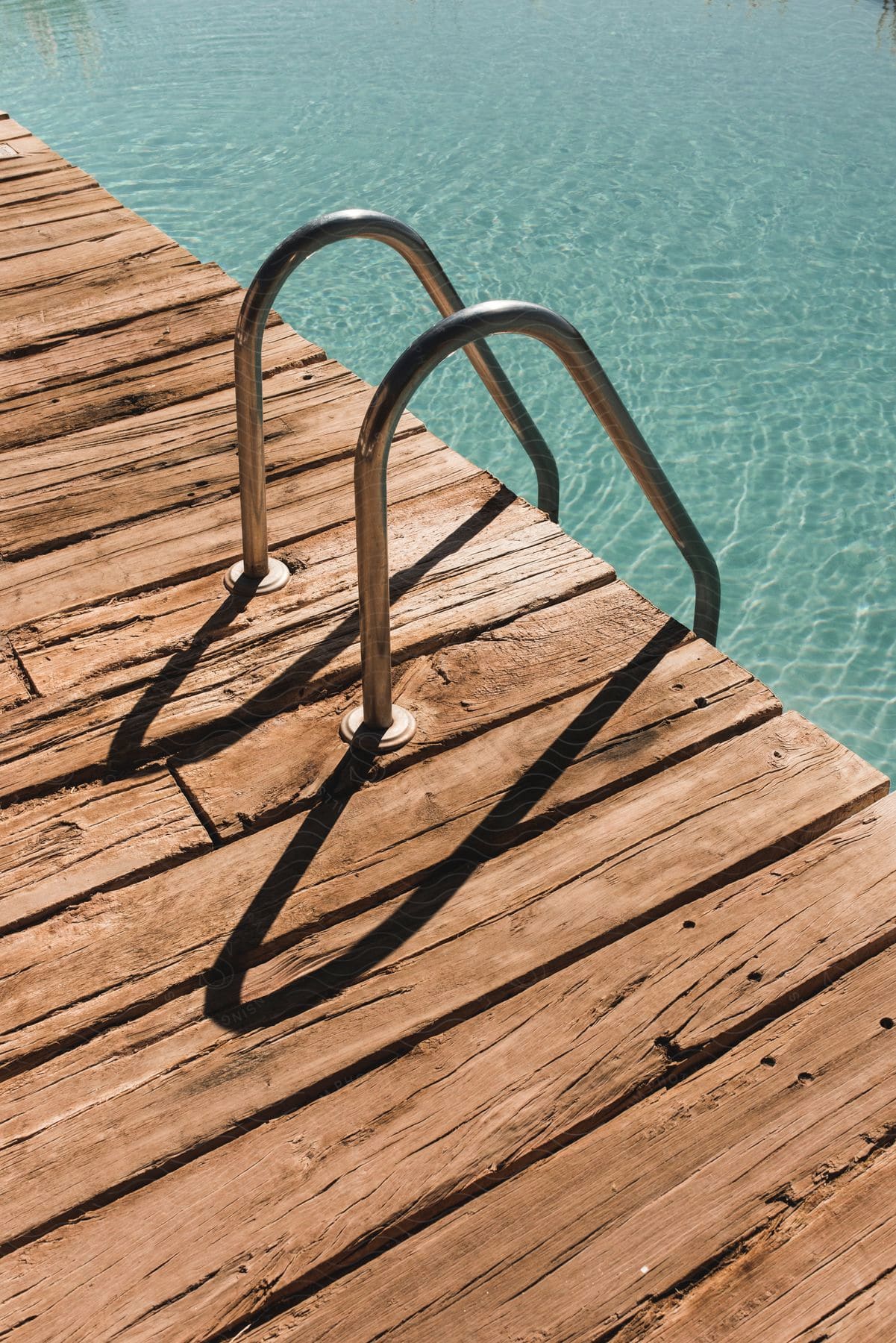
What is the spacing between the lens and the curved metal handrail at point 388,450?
1556 mm

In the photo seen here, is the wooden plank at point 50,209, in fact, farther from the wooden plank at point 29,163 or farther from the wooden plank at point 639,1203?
the wooden plank at point 639,1203

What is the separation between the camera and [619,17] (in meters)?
10.1

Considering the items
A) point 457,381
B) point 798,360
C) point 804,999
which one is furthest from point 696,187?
point 804,999

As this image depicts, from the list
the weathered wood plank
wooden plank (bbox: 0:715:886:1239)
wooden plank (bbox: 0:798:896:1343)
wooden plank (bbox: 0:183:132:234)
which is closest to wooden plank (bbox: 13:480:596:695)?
wooden plank (bbox: 0:715:886:1239)

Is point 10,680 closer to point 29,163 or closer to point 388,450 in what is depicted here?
point 388,450

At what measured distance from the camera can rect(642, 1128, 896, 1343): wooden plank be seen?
1.17 m

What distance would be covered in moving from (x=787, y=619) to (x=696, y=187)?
4.19 metres

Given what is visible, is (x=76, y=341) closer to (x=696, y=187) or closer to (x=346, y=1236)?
(x=346, y=1236)

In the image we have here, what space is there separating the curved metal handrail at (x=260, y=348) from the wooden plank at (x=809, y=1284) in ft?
4.77

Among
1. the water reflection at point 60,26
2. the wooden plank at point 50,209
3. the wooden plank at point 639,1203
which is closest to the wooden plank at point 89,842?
the wooden plank at point 639,1203

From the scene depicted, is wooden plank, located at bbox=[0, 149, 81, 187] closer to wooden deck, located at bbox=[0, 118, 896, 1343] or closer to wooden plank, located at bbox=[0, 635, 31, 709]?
wooden deck, located at bbox=[0, 118, 896, 1343]

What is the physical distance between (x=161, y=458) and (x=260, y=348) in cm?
75

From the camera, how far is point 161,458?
2.59 m

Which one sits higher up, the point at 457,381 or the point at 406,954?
the point at 406,954
